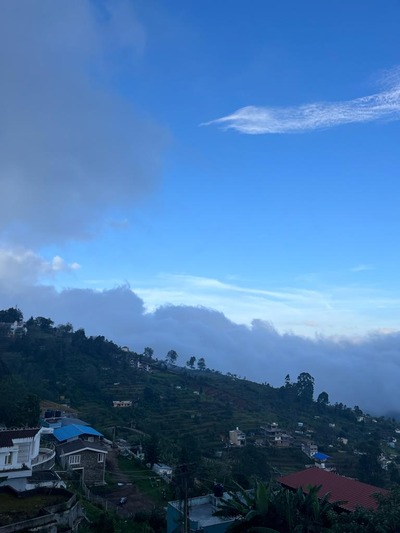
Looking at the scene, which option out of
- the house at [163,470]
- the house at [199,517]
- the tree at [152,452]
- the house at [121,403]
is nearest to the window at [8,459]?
the house at [199,517]

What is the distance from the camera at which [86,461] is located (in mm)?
34594

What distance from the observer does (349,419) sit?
98750mm

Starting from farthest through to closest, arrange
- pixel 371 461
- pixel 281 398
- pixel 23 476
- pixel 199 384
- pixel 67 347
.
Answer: pixel 281 398
pixel 199 384
pixel 67 347
pixel 371 461
pixel 23 476

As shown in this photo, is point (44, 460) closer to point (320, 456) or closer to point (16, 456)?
point (16, 456)

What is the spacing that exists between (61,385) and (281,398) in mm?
52443

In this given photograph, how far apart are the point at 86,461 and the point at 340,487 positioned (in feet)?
72.8

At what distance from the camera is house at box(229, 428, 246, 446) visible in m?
59.5

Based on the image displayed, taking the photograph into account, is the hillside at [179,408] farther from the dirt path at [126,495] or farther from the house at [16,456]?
the house at [16,456]

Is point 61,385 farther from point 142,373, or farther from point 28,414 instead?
point 28,414

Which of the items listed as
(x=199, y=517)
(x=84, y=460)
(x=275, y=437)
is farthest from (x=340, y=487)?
(x=275, y=437)

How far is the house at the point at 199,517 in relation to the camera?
20656mm

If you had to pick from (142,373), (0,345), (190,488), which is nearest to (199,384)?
(142,373)

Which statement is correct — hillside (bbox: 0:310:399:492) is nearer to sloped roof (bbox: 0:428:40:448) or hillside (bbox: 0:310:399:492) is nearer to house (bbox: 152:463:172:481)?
house (bbox: 152:463:172:481)

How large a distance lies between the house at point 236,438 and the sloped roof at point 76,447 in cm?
2682
